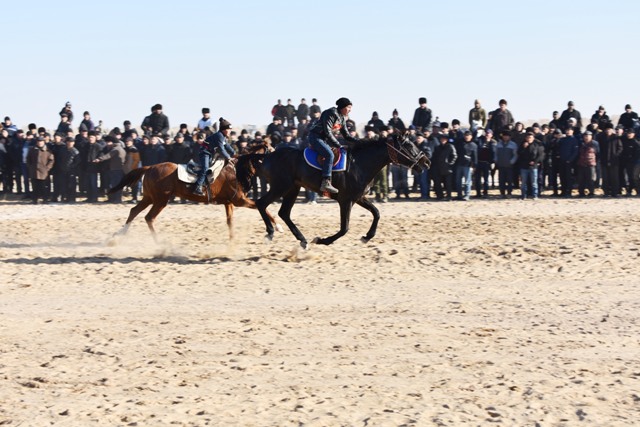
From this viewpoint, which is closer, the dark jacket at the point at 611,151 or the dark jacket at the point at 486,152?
the dark jacket at the point at 611,151

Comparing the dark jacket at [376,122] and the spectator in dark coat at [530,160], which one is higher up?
the dark jacket at [376,122]

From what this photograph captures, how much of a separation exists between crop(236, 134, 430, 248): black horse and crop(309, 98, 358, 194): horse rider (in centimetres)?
19

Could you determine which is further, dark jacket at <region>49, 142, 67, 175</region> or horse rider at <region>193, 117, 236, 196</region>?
dark jacket at <region>49, 142, 67, 175</region>

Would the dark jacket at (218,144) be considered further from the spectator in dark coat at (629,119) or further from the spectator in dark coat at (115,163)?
the spectator in dark coat at (629,119)

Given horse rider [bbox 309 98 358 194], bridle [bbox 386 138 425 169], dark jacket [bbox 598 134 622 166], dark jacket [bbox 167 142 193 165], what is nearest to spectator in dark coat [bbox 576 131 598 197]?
dark jacket [bbox 598 134 622 166]

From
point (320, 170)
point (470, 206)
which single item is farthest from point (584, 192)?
point (320, 170)

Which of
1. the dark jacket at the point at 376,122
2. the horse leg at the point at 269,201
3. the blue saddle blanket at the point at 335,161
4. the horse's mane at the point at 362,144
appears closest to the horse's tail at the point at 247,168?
the horse leg at the point at 269,201

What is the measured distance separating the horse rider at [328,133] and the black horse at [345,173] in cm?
19

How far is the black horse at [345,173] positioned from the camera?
16219mm

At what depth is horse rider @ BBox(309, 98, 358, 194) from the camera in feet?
52.3

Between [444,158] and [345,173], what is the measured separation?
32.6 feet

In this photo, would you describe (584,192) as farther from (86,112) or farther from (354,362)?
(354,362)

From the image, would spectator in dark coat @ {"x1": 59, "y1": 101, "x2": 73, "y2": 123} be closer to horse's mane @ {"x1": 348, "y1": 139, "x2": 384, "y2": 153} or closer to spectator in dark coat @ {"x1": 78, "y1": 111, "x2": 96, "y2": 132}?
spectator in dark coat @ {"x1": 78, "y1": 111, "x2": 96, "y2": 132}

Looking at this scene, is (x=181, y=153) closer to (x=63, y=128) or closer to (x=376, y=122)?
(x=63, y=128)
